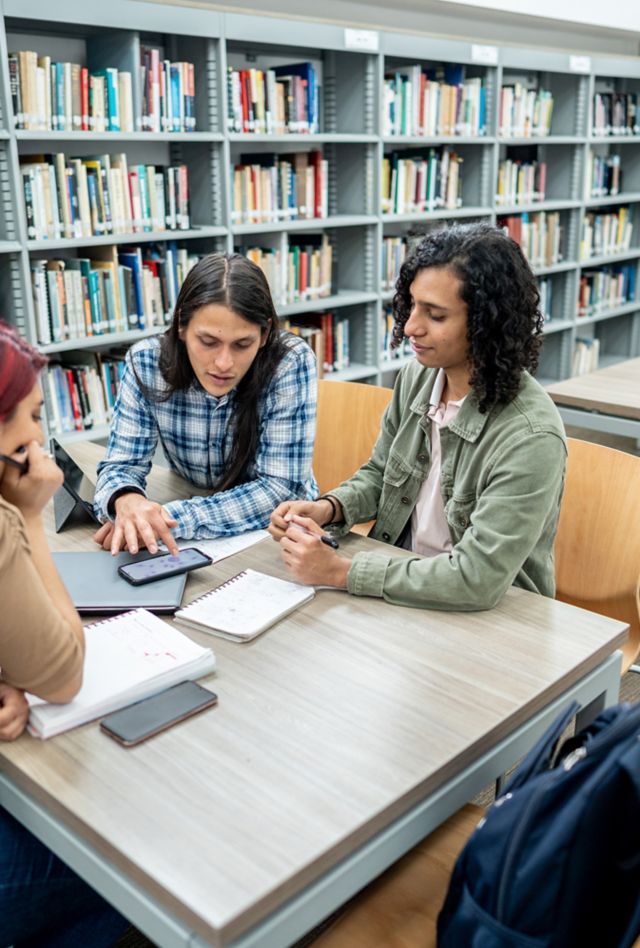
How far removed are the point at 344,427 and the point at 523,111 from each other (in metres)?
3.21

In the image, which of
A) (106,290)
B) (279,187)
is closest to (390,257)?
(279,187)

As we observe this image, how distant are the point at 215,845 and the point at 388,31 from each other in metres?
3.78

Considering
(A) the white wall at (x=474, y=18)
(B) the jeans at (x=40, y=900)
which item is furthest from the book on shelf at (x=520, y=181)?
(B) the jeans at (x=40, y=900)

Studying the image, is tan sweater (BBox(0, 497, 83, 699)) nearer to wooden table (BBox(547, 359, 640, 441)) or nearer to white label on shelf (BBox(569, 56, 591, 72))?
wooden table (BBox(547, 359, 640, 441))

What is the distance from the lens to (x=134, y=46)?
2.99 metres

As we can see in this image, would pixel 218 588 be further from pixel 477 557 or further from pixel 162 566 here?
pixel 477 557

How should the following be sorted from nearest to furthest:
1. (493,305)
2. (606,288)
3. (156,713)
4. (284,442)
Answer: (156,713)
(493,305)
(284,442)
(606,288)

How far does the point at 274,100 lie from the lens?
3.51 m

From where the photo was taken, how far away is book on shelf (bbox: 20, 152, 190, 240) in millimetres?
2904

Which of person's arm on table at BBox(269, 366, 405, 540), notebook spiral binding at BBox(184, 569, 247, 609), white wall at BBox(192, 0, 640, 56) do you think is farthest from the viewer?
white wall at BBox(192, 0, 640, 56)

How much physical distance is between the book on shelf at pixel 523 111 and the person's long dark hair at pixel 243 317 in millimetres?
3251

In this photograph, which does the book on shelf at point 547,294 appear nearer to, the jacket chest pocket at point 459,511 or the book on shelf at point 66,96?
the book on shelf at point 66,96

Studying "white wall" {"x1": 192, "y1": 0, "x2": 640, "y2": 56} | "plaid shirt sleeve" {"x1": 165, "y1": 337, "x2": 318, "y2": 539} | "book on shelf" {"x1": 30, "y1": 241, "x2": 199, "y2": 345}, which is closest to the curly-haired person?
"plaid shirt sleeve" {"x1": 165, "y1": 337, "x2": 318, "y2": 539}

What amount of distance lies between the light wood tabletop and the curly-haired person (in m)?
1.22
